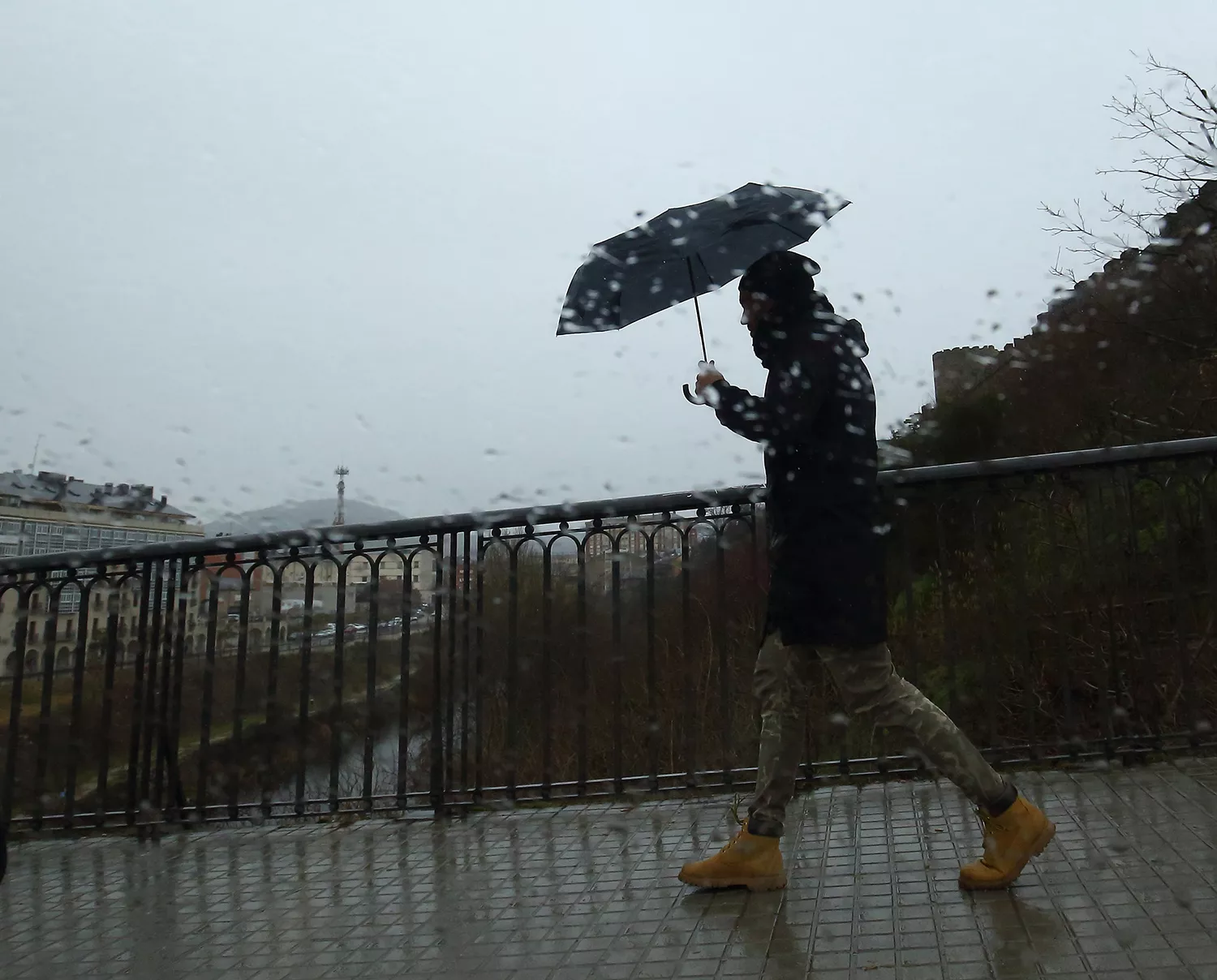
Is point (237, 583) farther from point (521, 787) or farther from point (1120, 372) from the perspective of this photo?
point (1120, 372)

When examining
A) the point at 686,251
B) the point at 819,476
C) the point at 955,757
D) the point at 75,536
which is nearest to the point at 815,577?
the point at 819,476

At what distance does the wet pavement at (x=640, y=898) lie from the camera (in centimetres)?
272

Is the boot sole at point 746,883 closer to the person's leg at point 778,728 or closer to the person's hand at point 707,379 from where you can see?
the person's leg at point 778,728

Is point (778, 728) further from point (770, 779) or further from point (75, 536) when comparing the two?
point (75, 536)

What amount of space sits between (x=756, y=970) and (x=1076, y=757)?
2.68 metres

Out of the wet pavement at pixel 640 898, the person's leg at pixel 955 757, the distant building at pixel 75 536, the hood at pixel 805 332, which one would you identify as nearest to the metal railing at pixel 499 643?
the distant building at pixel 75 536

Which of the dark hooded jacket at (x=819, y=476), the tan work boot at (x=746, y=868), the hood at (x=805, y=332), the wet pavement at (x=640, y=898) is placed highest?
the hood at (x=805, y=332)

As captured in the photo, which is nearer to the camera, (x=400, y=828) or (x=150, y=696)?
(x=400, y=828)

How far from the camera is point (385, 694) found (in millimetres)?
5102

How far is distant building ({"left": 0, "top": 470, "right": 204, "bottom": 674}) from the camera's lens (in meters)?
5.20

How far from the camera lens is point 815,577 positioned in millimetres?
3227

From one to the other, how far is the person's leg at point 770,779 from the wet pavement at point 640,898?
8 centimetres

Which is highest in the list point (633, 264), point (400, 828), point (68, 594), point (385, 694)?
point (633, 264)

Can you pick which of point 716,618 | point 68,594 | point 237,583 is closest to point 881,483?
Answer: point 716,618
